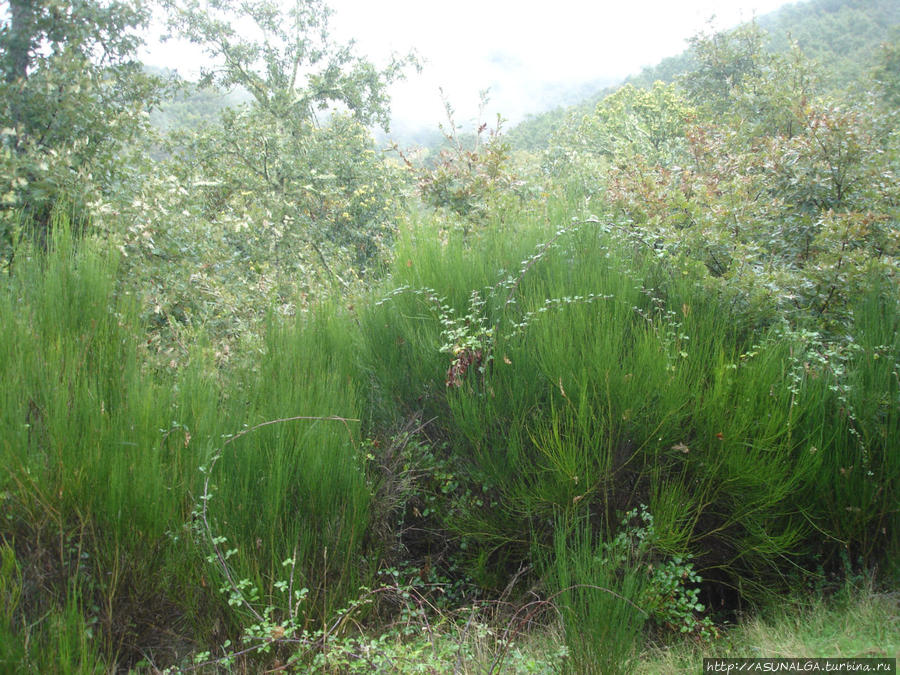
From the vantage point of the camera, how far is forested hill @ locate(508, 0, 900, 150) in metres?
29.4

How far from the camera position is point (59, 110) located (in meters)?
6.76

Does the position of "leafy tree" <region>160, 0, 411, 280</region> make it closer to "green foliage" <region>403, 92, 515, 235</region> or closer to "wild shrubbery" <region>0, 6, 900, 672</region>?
"green foliage" <region>403, 92, 515, 235</region>

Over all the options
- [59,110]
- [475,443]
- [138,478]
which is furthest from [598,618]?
[59,110]

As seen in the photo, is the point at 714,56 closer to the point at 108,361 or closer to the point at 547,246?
the point at 547,246

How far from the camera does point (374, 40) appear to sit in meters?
18.9

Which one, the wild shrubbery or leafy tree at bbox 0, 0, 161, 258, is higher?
leafy tree at bbox 0, 0, 161, 258

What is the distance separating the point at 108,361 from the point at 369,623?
6.50ft

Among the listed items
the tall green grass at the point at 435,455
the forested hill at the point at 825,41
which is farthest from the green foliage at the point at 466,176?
the forested hill at the point at 825,41

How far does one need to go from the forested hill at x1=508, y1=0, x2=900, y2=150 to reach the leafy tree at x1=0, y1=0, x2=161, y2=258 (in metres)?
23.0

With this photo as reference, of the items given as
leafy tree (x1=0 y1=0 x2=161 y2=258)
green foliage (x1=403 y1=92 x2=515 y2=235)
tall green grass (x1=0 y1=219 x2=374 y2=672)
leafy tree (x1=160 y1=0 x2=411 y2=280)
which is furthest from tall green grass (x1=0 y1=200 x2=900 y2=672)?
leafy tree (x1=160 y1=0 x2=411 y2=280)

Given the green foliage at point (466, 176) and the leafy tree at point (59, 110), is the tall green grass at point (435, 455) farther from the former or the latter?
the green foliage at point (466, 176)

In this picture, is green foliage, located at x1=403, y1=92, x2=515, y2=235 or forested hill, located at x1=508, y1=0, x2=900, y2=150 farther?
forested hill, located at x1=508, y1=0, x2=900, y2=150

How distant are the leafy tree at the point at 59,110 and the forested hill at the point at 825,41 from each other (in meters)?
23.0

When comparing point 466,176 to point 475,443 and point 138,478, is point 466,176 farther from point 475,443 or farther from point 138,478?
point 138,478
